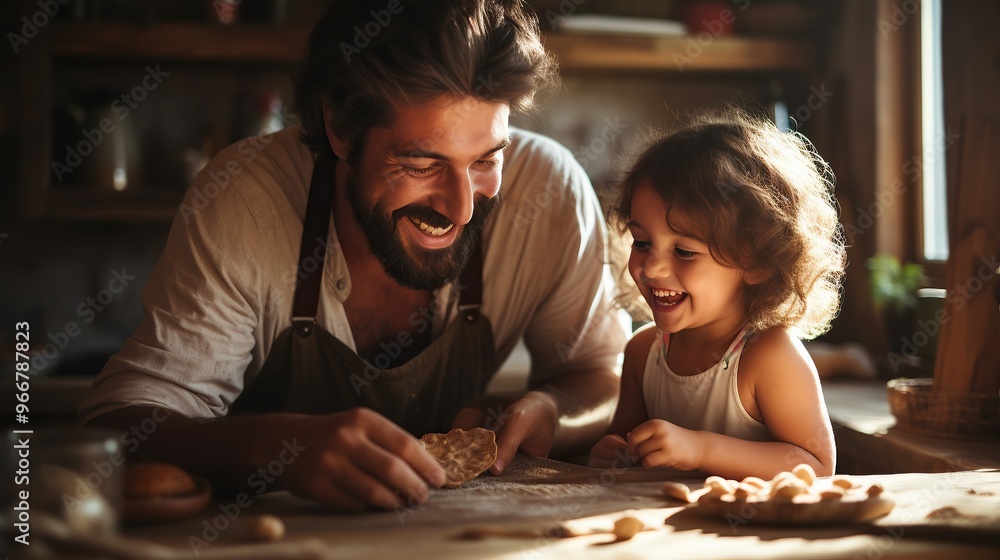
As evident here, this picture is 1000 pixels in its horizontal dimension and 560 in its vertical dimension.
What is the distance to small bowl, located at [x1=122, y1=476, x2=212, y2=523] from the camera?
0.98 m

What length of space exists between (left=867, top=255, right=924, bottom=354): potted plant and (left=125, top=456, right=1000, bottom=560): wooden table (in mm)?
1478

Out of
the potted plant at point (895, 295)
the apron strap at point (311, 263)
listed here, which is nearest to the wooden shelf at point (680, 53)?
the potted plant at point (895, 295)

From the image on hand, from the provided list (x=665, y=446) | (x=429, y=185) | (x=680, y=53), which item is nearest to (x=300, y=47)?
(x=680, y=53)

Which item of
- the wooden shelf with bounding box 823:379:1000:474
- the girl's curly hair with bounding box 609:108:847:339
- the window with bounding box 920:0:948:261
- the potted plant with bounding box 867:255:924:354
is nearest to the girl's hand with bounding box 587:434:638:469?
the girl's curly hair with bounding box 609:108:847:339

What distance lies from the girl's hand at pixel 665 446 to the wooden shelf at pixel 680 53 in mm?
1952

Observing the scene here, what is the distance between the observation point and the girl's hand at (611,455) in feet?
4.68

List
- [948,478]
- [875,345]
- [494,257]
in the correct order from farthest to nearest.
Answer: [875,345]
[494,257]
[948,478]

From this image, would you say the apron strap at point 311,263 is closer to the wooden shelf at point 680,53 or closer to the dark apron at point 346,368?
the dark apron at point 346,368

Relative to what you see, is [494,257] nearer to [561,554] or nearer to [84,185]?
[561,554]

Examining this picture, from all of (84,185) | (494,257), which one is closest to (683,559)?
(494,257)

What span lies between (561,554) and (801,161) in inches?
38.9

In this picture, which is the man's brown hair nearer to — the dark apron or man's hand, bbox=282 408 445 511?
the dark apron

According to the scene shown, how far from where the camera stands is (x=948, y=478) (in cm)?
121

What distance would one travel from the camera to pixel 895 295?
2.58m
